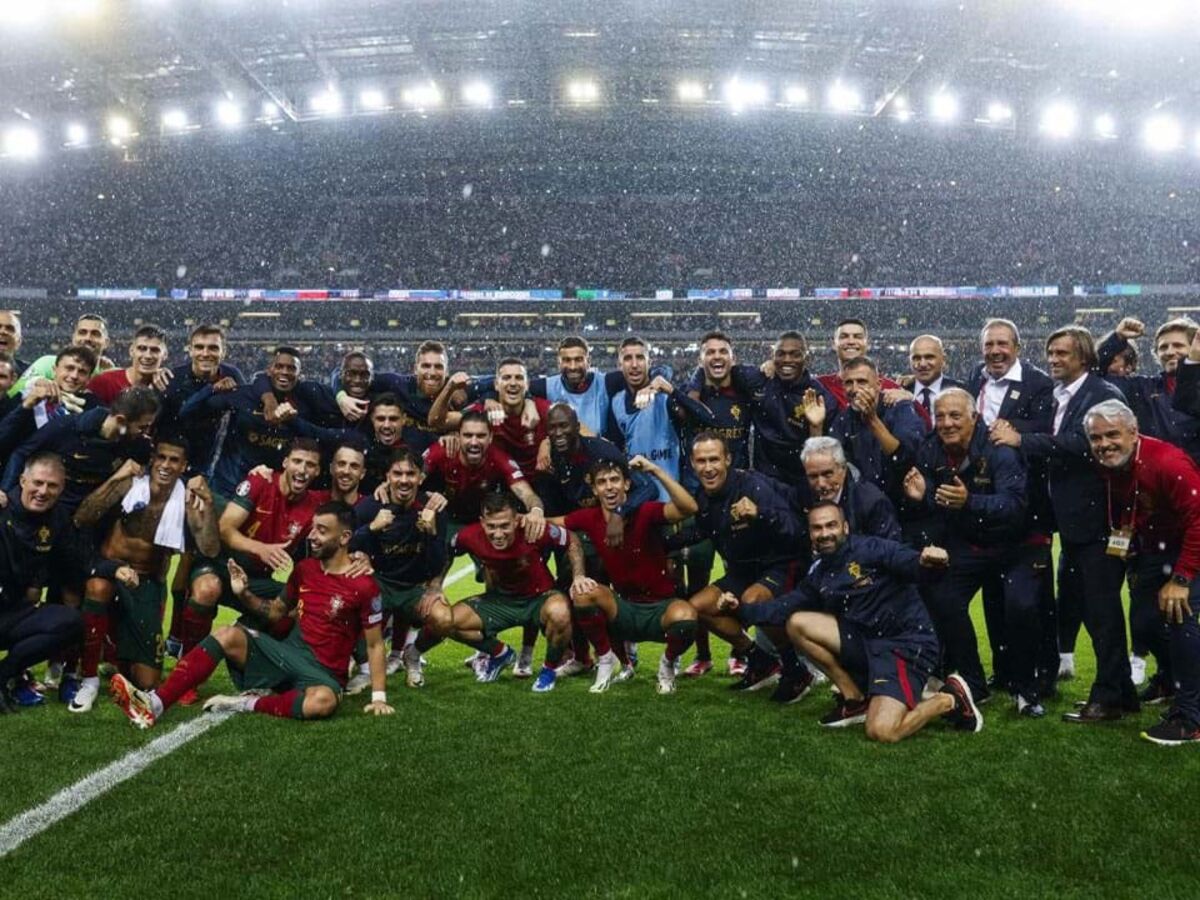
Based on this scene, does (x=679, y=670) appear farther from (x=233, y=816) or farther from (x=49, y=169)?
(x=49, y=169)

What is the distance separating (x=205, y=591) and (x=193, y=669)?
2.14 feet

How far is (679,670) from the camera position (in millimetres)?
5801

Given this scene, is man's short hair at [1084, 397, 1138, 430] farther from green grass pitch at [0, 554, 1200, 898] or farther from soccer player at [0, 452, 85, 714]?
soccer player at [0, 452, 85, 714]

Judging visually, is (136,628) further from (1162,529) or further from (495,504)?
(1162,529)

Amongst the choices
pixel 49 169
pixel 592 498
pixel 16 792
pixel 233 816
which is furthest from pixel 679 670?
pixel 49 169

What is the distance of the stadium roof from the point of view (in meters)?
26.4

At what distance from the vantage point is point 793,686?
5.00 m

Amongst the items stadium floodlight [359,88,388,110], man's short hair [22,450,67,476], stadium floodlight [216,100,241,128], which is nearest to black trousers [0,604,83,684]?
man's short hair [22,450,67,476]

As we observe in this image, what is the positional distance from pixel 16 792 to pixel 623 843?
2.31 meters

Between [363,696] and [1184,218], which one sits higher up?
[1184,218]

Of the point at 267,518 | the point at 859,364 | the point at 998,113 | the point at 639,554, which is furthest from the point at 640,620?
the point at 998,113

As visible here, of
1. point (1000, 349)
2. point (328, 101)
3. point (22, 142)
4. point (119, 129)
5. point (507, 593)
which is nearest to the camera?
point (1000, 349)

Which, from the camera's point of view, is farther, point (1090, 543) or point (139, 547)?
point (139, 547)

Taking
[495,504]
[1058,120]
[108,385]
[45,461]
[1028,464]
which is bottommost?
[495,504]
